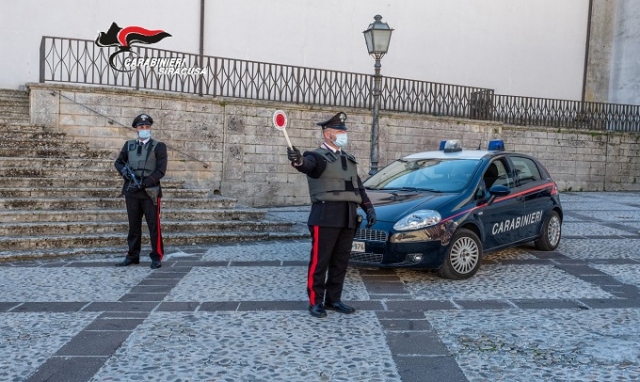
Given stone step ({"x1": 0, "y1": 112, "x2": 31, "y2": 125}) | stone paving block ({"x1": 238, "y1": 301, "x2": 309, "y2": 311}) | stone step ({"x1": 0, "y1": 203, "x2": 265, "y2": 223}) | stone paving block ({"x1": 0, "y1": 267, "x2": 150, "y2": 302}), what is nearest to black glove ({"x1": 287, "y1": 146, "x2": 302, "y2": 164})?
stone paving block ({"x1": 238, "y1": 301, "x2": 309, "y2": 311})

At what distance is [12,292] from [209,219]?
14.3ft

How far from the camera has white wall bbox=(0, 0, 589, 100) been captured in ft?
48.6

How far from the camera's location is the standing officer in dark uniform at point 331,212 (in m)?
5.29

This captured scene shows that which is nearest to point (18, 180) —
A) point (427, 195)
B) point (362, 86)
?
point (427, 195)

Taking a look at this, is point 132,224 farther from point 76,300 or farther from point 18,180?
point 18,180

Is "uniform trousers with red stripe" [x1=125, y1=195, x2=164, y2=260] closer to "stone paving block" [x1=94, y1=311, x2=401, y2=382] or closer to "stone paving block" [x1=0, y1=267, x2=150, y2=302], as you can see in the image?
"stone paving block" [x1=0, y1=267, x2=150, y2=302]

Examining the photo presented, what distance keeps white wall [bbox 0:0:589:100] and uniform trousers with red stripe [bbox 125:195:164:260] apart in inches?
353

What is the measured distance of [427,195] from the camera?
708 cm

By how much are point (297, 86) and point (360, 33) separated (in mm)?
3835

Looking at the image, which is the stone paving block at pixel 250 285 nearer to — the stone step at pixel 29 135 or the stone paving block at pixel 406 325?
the stone paving block at pixel 406 325

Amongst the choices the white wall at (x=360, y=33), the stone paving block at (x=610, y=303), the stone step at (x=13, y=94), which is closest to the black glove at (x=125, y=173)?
the stone paving block at (x=610, y=303)

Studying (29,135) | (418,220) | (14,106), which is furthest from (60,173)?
(418,220)

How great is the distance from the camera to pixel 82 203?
9.71 metres

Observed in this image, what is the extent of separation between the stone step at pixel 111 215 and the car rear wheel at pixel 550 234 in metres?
4.65
